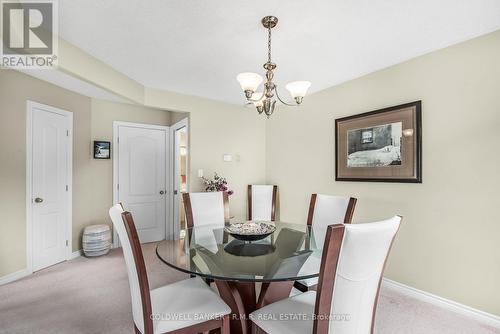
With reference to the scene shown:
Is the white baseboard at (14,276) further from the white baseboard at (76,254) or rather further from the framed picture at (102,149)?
the framed picture at (102,149)

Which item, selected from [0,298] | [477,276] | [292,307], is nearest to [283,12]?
[292,307]

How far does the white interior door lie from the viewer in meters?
4.12

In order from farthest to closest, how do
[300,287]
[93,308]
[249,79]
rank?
[300,287] < [93,308] < [249,79]

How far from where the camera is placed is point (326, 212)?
2502mm

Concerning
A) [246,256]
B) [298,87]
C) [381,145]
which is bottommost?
[246,256]

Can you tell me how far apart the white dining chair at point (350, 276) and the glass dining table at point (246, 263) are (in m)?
0.26

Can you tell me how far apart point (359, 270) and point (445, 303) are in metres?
2.00

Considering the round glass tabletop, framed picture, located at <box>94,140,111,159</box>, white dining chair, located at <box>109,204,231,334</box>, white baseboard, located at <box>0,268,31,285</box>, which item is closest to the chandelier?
the round glass tabletop

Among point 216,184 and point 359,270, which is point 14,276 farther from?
point 359,270

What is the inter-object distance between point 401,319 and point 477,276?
2.49ft

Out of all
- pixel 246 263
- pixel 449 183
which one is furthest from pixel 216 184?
pixel 449 183

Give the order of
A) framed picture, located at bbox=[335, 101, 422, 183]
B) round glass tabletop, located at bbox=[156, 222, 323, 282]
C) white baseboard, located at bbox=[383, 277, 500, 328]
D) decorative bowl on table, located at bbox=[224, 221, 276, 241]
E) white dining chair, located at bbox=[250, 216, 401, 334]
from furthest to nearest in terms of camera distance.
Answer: framed picture, located at bbox=[335, 101, 422, 183]
white baseboard, located at bbox=[383, 277, 500, 328]
decorative bowl on table, located at bbox=[224, 221, 276, 241]
round glass tabletop, located at bbox=[156, 222, 323, 282]
white dining chair, located at bbox=[250, 216, 401, 334]

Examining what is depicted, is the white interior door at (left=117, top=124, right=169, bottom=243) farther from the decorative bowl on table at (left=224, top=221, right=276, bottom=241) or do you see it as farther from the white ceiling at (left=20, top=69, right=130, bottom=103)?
the decorative bowl on table at (left=224, top=221, right=276, bottom=241)

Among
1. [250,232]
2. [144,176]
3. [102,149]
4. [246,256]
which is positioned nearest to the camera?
[246,256]
